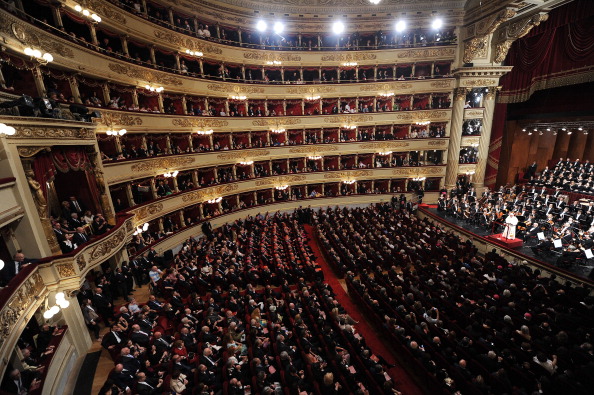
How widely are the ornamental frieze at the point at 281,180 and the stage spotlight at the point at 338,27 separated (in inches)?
389

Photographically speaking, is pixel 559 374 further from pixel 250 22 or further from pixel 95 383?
pixel 250 22

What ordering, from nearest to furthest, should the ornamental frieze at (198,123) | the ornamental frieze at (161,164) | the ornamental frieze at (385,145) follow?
the ornamental frieze at (161,164), the ornamental frieze at (198,123), the ornamental frieze at (385,145)

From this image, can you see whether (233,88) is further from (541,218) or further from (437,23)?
(541,218)

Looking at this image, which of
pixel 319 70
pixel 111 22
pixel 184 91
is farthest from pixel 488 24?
pixel 111 22

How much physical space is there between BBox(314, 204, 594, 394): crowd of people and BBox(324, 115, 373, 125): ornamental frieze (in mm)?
10511

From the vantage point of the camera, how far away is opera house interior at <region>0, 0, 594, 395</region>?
5887 millimetres

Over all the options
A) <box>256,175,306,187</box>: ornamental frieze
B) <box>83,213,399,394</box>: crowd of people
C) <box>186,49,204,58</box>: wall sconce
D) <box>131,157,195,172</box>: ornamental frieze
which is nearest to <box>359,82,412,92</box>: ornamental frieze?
<box>256,175,306,187</box>: ornamental frieze

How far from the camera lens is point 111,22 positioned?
10617 mm

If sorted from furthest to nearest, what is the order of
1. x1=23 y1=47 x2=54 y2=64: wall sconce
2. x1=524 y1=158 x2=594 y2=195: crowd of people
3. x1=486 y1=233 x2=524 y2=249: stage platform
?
x1=524 y1=158 x2=594 y2=195: crowd of people
x1=486 y1=233 x2=524 y2=249: stage platform
x1=23 y1=47 x2=54 y2=64: wall sconce

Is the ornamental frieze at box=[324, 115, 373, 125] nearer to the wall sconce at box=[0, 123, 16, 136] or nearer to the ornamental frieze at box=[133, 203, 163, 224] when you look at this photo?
the ornamental frieze at box=[133, 203, 163, 224]

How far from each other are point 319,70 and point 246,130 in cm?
663

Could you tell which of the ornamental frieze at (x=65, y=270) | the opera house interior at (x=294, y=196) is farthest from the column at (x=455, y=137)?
the ornamental frieze at (x=65, y=270)

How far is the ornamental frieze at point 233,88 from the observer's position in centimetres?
1585

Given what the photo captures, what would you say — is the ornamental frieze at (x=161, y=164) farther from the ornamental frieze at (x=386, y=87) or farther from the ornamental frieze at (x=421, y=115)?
the ornamental frieze at (x=421, y=115)
